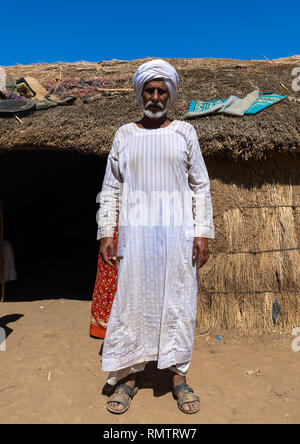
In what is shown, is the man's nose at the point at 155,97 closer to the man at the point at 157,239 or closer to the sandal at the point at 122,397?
the man at the point at 157,239

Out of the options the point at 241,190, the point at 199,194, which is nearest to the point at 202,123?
the point at 241,190

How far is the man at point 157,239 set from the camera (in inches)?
92.7

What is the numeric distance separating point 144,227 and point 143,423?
1151 mm

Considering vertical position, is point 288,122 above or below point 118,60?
below

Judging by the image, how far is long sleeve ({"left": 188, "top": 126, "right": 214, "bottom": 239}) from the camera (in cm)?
241

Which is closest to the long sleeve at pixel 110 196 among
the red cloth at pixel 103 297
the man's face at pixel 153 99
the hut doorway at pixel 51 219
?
the man's face at pixel 153 99

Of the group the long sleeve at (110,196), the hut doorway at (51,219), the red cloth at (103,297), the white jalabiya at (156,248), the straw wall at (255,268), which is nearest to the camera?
the white jalabiya at (156,248)

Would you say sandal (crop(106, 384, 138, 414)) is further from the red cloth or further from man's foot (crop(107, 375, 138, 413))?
the red cloth

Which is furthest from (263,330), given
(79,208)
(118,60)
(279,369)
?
(79,208)

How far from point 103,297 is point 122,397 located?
4.78ft

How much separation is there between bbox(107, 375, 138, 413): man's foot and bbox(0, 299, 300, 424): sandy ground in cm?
5
